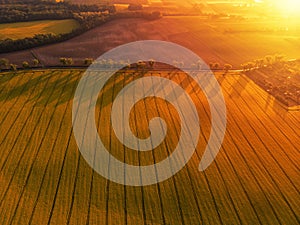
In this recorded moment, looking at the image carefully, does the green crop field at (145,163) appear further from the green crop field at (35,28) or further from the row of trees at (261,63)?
the green crop field at (35,28)

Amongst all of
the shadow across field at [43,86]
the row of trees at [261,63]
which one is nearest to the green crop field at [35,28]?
the shadow across field at [43,86]

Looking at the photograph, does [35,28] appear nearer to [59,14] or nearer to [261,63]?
[59,14]

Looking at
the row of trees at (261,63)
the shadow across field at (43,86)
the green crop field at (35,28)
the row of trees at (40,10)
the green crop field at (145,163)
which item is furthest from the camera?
the row of trees at (40,10)

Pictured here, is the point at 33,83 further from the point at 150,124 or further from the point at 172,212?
the point at 172,212

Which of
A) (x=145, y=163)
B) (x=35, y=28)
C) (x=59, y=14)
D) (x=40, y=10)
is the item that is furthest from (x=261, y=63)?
(x=40, y=10)

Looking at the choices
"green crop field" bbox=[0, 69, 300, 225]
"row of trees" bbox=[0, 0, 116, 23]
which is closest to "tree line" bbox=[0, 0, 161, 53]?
"row of trees" bbox=[0, 0, 116, 23]

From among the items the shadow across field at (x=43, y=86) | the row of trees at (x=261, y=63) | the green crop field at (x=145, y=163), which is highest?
the row of trees at (x=261, y=63)

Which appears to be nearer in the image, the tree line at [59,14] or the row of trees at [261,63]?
the row of trees at [261,63]
